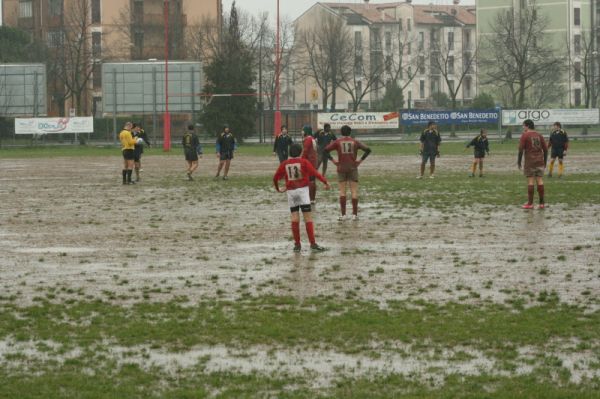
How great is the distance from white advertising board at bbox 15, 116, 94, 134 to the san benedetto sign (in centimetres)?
2414

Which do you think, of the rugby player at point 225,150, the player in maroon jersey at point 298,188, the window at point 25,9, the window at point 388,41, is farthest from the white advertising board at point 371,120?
the player in maroon jersey at point 298,188

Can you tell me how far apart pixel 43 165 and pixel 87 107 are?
2097 inches

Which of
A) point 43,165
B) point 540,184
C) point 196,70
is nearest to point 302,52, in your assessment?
point 196,70

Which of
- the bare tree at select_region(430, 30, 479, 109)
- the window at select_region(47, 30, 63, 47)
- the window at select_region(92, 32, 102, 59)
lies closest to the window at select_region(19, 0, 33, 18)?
the window at select_region(47, 30, 63, 47)

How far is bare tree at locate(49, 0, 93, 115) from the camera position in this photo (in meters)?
84.5

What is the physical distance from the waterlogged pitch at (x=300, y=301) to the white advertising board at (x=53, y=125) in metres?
45.5

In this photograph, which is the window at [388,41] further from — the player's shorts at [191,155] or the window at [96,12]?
the player's shorts at [191,155]

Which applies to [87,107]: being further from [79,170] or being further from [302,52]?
[79,170]

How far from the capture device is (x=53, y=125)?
70.3m

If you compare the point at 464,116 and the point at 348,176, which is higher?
the point at 464,116

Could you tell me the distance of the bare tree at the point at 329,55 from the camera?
91562mm

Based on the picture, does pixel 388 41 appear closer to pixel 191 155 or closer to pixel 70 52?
pixel 70 52

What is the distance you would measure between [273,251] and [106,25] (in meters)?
84.1

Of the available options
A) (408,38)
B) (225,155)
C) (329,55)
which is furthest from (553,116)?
(408,38)
